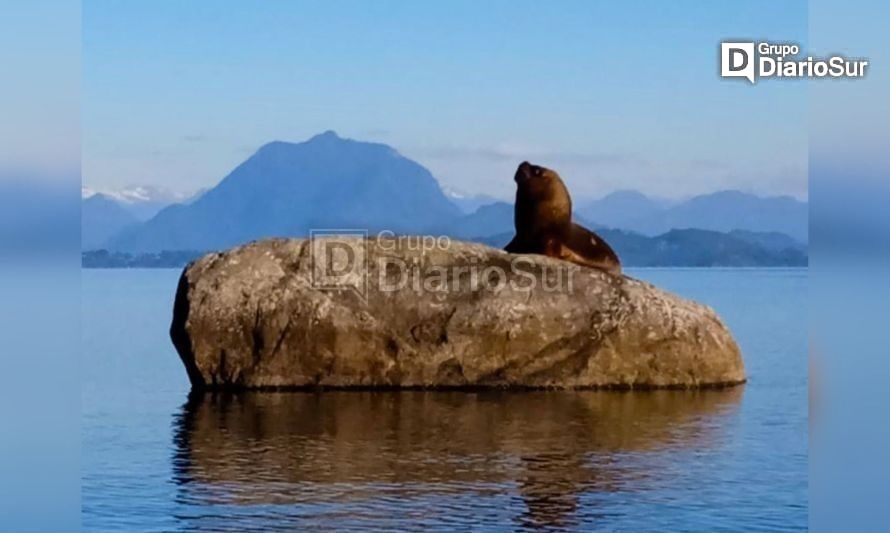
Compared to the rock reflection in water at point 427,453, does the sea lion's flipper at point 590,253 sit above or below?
above

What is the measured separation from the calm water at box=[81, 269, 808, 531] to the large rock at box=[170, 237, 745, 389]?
0.67 m

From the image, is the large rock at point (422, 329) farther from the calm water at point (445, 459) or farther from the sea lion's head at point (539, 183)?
the sea lion's head at point (539, 183)

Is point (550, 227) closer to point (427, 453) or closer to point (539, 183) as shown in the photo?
point (539, 183)

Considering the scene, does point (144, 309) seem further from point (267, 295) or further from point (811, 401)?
point (811, 401)

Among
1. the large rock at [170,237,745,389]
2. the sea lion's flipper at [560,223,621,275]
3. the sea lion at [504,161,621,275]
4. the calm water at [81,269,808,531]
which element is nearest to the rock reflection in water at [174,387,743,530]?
the calm water at [81,269,808,531]

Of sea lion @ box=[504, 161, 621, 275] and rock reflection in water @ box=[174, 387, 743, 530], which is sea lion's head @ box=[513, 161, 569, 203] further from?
rock reflection in water @ box=[174, 387, 743, 530]

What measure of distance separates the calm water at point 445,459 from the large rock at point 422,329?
669mm

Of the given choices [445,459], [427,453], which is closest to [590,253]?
[427,453]

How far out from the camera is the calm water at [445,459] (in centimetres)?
1395

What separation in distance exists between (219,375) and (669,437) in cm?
809

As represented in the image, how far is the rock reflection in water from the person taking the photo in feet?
46.3

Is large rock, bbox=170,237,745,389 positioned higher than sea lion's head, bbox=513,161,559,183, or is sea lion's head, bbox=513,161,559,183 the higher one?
sea lion's head, bbox=513,161,559,183

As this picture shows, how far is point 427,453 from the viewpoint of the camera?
17234 millimetres

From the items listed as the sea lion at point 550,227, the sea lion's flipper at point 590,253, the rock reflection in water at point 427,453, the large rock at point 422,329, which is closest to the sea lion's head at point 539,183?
the sea lion at point 550,227
